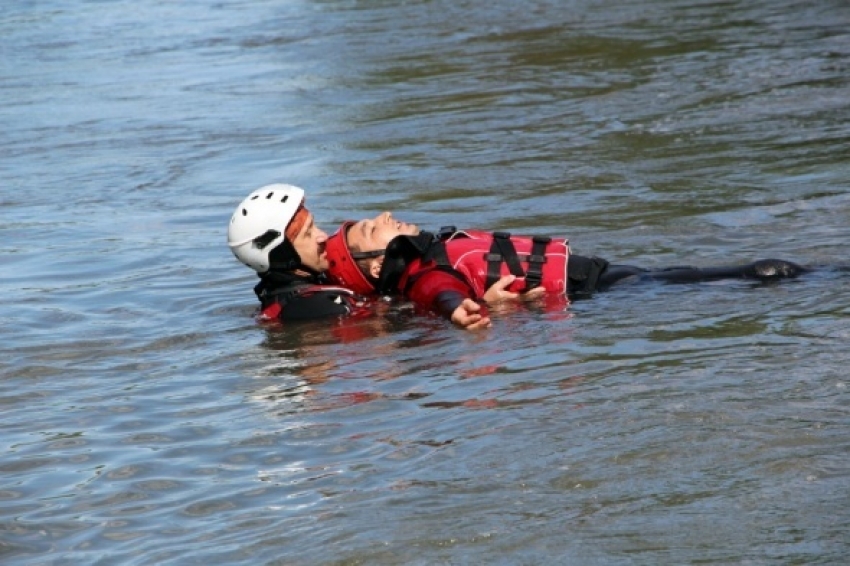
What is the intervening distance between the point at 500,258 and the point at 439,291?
502 mm

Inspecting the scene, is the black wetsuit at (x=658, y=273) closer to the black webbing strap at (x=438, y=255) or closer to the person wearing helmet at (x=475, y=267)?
the person wearing helmet at (x=475, y=267)

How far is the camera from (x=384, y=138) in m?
14.2

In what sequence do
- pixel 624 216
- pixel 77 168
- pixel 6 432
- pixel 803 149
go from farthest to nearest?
pixel 77 168 → pixel 803 149 → pixel 624 216 → pixel 6 432

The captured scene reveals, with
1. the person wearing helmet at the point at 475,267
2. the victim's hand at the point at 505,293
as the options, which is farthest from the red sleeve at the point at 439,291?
the victim's hand at the point at 505,293

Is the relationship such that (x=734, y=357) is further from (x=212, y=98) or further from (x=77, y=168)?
(x=212, y=98)

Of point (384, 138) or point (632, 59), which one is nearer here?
point (384, 138)

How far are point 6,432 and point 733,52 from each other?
472 inches

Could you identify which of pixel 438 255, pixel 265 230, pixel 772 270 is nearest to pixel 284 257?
pixel 265 230

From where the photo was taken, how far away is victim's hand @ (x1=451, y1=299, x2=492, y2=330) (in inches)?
301

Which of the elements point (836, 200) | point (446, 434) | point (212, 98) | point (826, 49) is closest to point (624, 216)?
point (836, 200)

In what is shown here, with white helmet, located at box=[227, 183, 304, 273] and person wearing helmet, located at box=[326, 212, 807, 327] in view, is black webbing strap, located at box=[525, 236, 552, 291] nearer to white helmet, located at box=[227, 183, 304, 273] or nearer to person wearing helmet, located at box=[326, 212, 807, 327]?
person wearing helmet, located at box=[326, 212, 807, 327]

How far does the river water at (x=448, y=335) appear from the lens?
17.2 feet

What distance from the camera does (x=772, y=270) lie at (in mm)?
8148

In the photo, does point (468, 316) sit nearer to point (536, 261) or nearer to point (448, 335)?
point (448, 335)
